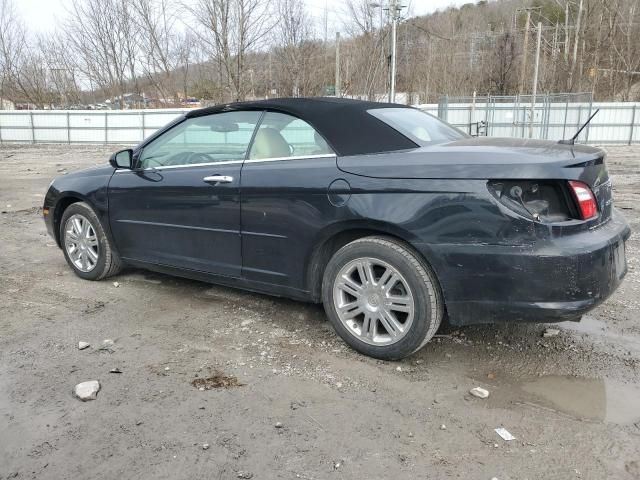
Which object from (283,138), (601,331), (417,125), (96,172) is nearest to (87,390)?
(283,138)

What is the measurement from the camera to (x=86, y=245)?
16.5 feet

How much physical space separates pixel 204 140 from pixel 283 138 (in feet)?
3.41

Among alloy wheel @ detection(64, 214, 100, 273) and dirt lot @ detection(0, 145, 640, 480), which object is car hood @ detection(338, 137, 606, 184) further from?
alloy wheel @ detection(64, 214, 100, 273)

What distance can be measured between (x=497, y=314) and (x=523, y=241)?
0.44 m

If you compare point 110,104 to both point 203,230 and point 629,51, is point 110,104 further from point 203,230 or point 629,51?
point 203,230

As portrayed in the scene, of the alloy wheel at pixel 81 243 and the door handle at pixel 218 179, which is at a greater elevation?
the door handle at pixel 218 179

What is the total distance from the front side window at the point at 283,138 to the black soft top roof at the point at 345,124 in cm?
5

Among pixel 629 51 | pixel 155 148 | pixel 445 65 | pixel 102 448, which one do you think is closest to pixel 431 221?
pixel 102 448

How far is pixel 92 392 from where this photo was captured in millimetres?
3021

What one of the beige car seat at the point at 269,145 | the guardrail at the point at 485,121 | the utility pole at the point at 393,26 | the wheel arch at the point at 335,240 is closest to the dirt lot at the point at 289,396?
the wheel arch at the point at 335,240

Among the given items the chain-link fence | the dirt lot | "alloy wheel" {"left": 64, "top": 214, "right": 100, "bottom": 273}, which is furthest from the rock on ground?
the chain-link fence

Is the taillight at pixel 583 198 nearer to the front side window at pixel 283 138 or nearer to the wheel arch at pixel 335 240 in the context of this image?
the wheel arch at pixel 335 240

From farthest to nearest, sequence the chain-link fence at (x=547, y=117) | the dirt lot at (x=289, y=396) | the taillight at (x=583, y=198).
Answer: the chain-link fence at (x=547, y=117) → the taillight at (x=583, y=198) → the dirt lot at (x=289, y=396)

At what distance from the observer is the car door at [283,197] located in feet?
11.4
